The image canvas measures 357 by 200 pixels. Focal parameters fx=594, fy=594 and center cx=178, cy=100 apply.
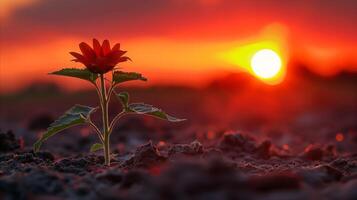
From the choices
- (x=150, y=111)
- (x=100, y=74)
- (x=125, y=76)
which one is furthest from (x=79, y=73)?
(x=150, y=111)

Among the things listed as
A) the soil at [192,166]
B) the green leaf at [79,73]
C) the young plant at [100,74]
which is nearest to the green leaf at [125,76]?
the young plant at [100,74]

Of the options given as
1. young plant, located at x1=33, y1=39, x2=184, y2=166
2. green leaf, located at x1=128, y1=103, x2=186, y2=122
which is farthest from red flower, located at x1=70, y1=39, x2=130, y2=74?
A: green leaf, located at x1=128, y1=103, x2=186, y2=122

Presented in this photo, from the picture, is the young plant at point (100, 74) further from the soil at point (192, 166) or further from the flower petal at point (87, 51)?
the soil at point (192, 166)

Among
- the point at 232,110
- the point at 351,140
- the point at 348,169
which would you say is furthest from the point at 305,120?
the point at 348,169

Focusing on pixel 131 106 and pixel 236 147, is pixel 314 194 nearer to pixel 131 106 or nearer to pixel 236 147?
pixel 131 106

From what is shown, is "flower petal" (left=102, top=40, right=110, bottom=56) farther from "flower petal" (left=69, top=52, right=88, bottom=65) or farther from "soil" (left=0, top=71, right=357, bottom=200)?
"soil" (left=0, top=71, right=357, bottom=200)
